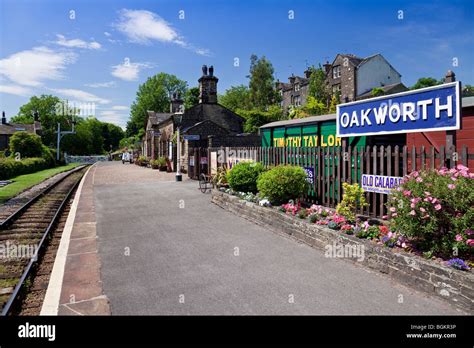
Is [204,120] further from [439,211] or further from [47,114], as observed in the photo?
[47,114]

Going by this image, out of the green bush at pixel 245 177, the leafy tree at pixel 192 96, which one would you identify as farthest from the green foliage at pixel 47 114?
the green bush at pixel 245 177

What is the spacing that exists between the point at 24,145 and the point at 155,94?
45333 millimetres

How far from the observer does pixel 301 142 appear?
40.9 feet

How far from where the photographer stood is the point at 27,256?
23.4 feet

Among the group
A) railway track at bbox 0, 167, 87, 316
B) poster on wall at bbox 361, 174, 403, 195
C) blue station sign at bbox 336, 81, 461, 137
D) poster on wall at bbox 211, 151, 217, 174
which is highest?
blue station sign at bbox 336, 81, 461, 137

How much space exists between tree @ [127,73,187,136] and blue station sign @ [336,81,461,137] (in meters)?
74.7

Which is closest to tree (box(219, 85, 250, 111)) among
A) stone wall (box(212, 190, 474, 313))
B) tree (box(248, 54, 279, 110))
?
tree (box(248, 54, 279, 110))

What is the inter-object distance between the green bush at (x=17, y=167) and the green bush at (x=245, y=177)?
20.3 meters

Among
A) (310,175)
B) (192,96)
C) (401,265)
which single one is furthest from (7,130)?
(401,265)

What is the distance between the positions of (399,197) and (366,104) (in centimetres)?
335

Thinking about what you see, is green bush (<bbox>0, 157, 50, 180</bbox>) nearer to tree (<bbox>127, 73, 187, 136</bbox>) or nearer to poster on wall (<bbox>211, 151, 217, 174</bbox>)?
poster on wall (<bbox>211, 151, 217, 174</bbox>)

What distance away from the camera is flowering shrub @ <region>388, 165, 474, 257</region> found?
459cm

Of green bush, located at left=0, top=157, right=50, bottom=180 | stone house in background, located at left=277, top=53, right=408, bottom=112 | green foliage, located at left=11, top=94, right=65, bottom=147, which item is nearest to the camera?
green bush, located at left=0, top=157, right=50, bottom=180
